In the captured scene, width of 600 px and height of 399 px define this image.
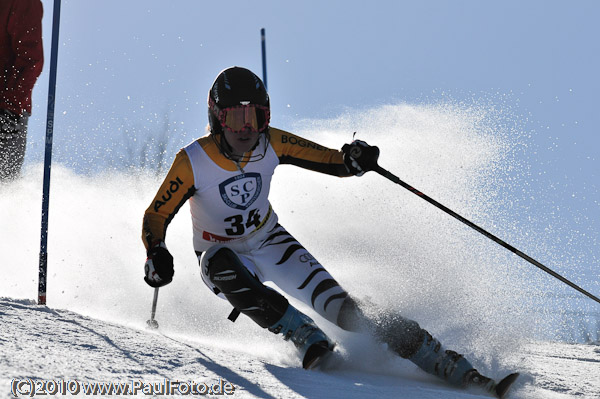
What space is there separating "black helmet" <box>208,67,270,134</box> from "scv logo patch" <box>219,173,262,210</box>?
0.29m

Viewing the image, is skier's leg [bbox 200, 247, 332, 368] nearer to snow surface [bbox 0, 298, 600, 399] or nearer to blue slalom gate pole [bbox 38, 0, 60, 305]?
snow surface [bbox 0, 298, 600, 399]

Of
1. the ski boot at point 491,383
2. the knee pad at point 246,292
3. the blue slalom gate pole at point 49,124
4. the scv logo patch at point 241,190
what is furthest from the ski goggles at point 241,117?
the blue slalom gate pole at point 49,124

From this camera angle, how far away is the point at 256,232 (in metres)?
3.80

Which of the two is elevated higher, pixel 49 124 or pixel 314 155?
pixel 49 124

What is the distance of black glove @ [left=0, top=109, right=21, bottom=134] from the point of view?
5.30 metres

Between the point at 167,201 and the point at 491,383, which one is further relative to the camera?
the point at 167,201

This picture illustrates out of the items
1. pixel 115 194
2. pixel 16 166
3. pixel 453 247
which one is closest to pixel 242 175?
pixel 453 247

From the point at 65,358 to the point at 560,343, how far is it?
575 cm

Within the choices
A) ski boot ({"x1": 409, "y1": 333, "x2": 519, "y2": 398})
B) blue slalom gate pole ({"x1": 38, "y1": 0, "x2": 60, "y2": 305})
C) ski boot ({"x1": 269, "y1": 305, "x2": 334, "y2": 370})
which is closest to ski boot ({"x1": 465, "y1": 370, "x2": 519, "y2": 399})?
ski boot ({"x1": 409, "y1": 333, "x2": 519, "y2": 398})

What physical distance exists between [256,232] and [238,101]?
0.82 m

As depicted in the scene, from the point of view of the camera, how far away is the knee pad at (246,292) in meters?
3.15

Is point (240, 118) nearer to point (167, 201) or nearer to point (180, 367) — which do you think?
point (167, 201)

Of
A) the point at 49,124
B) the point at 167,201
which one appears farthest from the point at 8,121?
the point at 167,201

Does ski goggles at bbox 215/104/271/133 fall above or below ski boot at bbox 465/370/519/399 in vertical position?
above
